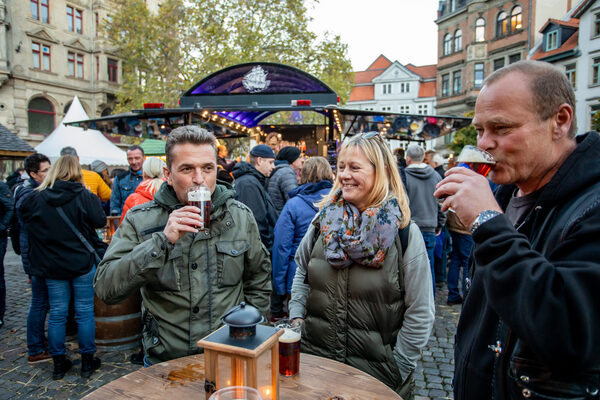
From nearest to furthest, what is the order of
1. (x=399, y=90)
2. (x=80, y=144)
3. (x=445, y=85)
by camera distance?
(x=80, y=144) < (x=445, y=85) < (x=399, y=90)

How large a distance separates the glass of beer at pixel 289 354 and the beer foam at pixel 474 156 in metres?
1.06

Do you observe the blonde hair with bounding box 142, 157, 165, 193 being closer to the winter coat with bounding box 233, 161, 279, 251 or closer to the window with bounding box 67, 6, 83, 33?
the winter coat with bounding box 233, 161, 279, 251

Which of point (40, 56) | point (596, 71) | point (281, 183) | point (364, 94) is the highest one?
point (364, 94)

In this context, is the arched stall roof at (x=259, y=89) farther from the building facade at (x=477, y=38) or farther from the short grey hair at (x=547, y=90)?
the building facade at (x=477, y=38)

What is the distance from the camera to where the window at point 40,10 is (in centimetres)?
2483

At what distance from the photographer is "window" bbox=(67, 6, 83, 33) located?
27334 mm

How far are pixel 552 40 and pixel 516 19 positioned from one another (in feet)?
22.7

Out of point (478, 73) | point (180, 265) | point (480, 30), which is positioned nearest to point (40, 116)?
point (180, 265)

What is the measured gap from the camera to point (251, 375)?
1.29 meters

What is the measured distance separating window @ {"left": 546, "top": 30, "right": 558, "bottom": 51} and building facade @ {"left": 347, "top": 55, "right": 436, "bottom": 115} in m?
19.9

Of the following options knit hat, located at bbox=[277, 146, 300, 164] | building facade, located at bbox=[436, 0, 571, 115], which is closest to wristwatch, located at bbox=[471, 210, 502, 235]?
knit hat, located at bbox=[277, 146, 300, 164]

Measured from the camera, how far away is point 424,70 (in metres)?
51.4

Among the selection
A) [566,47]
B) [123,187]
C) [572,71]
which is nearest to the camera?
[123,187]

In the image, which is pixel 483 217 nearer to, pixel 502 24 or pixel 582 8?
pixel 582 8
